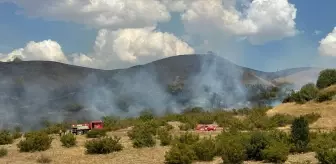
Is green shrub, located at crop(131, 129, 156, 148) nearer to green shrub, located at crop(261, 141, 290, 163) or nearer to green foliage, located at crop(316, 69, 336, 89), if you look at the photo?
green shrub, located at crop(261, 141, 290, 163)

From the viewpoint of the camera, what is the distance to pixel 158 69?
102m

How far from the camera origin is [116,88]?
8494 cm

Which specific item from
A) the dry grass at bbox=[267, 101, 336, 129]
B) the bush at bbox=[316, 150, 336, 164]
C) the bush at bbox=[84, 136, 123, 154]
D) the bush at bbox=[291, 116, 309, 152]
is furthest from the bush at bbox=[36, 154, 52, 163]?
the dry grass at bbox=[267, 101, 336, 129]

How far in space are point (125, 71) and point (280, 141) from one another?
7947 cm

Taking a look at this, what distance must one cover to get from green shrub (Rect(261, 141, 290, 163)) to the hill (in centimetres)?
4636

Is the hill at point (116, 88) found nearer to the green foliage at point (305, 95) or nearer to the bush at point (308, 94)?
the green foliage at point (305, 95)

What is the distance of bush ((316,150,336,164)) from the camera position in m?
15.4

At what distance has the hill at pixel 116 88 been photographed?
68375mm

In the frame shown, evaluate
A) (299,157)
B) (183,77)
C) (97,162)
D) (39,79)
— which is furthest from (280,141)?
(183,77)

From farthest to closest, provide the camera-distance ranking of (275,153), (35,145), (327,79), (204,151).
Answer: (327,79)
(35,145)
(204,151)
(275,153)

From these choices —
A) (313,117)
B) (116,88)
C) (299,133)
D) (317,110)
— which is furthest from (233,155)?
(116,88)

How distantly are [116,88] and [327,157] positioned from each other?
233ft

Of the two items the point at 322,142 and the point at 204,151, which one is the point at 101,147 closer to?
the point at 204,151

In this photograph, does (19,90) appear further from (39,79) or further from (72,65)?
(72,65)
